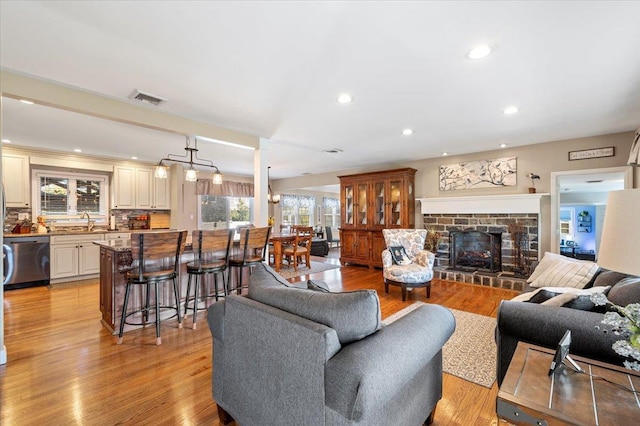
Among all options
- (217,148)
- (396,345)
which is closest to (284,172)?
(217,148)

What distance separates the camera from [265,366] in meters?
1.37

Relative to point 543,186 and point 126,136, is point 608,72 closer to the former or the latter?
point 543,186

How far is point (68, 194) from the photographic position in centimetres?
566

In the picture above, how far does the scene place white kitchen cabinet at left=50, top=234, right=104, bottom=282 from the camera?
5.05 metres

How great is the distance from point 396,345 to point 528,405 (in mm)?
471

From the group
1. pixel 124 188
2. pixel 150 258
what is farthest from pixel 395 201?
pixel 124 188

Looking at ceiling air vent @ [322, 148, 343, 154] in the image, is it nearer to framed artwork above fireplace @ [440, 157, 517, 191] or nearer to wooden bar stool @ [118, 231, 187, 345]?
framed artwork above fireplace @ [440, 157, 517, 191]

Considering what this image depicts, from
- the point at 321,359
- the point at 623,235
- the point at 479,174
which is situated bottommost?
the point at 321,359

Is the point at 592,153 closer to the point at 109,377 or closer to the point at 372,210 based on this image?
the point at 372,210

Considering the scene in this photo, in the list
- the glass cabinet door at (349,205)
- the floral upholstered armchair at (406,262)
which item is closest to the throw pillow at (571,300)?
the floral upholstered armchair at (406,262)

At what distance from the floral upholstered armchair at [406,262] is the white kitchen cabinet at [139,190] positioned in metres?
5.22

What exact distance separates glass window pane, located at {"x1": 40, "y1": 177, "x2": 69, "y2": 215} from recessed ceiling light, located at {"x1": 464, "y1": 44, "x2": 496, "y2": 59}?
7.12 m

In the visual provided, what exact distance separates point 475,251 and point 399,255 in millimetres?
2164

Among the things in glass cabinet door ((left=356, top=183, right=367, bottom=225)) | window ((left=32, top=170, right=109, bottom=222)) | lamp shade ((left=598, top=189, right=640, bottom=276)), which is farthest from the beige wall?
window ((left=32, top=170, right=109, bottom=222))
